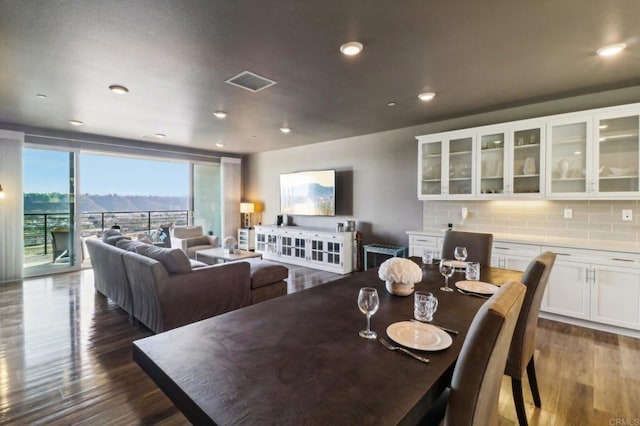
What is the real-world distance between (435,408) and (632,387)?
205cm

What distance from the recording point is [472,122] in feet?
14.0

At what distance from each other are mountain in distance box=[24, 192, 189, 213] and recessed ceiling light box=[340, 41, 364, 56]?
570 centimetres

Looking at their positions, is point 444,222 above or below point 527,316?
above

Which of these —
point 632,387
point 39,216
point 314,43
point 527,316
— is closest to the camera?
point 527,316

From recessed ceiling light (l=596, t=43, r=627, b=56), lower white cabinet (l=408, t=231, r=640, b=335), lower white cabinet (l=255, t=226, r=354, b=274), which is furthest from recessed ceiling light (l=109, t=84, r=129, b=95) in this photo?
lower white cabinet (l=408, t=231, r=640, b=335)

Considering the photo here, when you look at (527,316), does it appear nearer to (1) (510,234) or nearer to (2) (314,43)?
(2) (314,43)

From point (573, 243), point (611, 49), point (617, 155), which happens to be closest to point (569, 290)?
point (573, 243)

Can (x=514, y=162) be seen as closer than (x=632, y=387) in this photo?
No

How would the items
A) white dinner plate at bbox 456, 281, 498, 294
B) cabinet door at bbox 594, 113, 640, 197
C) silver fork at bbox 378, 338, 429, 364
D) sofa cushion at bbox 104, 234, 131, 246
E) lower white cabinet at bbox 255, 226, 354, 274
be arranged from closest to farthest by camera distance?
silver fork at bbox 378, 338, 429, 364, white dinner plate at bbox 456, 281, 498, 294, cabinet door at bbox 594, 113, 640, 197, sofa cushion at bbox 104, 234, 131, 246, lower white cabinet at bbox 255, 226, 354, 274

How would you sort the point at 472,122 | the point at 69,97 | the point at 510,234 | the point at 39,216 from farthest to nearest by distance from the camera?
the point at 39,216 < the point at 472,122 < the point at 510,234 < the point at 69,97

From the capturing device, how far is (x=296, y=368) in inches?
39.7

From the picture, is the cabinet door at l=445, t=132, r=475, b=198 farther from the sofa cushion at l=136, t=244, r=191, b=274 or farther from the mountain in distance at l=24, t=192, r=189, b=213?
the mountain in distance at l=24, t=192, r=189, b=213

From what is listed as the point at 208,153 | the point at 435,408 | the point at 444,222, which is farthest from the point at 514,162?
the point at 208,153

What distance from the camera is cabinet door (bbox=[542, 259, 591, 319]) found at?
3.08 m
